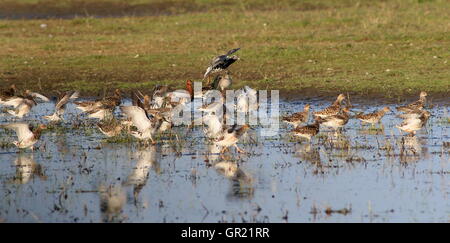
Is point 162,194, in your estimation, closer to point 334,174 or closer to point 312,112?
point 334,174

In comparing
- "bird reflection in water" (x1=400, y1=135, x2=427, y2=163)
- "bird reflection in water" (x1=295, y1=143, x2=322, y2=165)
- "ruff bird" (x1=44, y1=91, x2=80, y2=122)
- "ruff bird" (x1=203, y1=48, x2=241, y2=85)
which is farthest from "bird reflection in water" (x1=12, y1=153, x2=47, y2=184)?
"ruff bird" (x1=203, y1=48, x2=241, y2=85)

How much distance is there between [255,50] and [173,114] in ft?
26.5

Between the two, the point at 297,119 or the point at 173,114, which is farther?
the point at 173,114

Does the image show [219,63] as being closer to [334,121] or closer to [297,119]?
[297,119]

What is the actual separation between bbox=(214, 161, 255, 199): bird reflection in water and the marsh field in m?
0.04

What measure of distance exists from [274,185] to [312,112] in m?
5.62

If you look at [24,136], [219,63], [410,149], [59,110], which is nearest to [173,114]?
[59,110]

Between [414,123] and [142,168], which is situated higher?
[414,123]

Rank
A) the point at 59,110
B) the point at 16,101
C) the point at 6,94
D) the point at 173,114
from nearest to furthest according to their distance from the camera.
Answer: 1. the point at 173,114
2. the point at 59,110
3. the point at 16,101
4. the point at 6,94

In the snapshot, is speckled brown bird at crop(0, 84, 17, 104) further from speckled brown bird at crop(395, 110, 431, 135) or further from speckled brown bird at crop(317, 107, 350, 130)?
speckled brown bird at crop(395, 110, 431, 135)

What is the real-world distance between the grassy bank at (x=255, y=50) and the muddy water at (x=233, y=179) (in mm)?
5019

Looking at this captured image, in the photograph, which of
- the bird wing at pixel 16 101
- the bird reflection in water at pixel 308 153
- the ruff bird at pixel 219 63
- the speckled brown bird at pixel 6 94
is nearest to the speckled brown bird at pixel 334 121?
the bird reflection in water at pixel 308 153

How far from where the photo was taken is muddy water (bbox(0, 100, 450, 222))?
9.62m

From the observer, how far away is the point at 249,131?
48.0 feet
